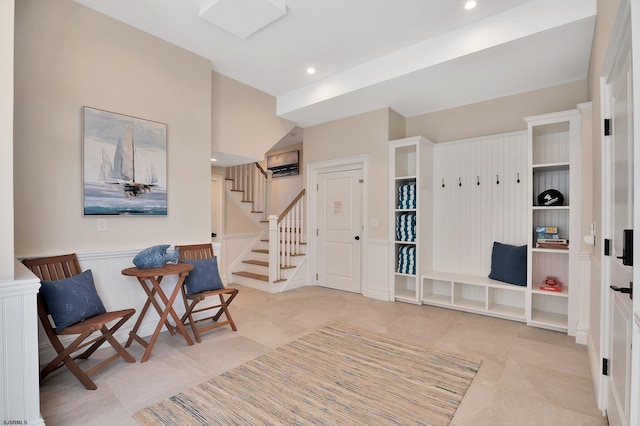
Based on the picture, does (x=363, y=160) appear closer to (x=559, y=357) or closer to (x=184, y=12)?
(x=184, y=12)

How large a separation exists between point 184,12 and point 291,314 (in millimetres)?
3441

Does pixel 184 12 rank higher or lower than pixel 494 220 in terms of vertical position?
higher

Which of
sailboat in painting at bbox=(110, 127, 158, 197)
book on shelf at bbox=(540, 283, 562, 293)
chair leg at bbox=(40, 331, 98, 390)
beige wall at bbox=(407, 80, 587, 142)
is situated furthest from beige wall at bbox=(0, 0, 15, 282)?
book on shelf at bbox=(540, 283, 562, 293)

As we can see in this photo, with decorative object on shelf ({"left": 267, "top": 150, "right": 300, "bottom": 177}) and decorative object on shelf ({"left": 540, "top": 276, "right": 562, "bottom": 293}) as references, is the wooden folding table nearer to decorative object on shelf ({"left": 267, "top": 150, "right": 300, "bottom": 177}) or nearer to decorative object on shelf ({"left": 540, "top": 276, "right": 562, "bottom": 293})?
decorative object on shelf ({"left": 540, "top": 276, "right": 562, "bottom": 293})

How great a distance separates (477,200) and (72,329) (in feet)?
14.7

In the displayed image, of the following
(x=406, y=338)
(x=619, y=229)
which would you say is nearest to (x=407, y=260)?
(x=406, y=338)

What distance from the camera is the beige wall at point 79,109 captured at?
8.14 ft

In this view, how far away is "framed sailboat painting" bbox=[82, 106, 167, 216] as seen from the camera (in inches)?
110

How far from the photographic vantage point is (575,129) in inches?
122

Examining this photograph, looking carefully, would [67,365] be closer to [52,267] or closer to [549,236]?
[52,267]

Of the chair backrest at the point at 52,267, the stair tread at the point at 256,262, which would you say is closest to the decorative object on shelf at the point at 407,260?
the stair tread at the point at 256,262

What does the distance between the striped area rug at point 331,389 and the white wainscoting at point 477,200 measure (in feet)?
6.17

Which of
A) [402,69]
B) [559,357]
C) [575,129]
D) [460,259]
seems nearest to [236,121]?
[402,69]

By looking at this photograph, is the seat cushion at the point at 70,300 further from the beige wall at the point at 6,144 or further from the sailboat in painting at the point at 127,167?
the sailboat in painting at the point at 127,167
